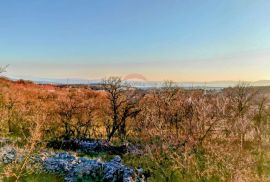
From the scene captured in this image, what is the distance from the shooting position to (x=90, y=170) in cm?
1111

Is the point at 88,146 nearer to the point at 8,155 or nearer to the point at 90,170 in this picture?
the point at 8,155

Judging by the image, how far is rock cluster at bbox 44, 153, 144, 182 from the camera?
10.8 metres

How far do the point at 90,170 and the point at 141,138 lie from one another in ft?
13.9

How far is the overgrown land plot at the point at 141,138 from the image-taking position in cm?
904

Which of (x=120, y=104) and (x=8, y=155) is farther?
(x=120, y=104)

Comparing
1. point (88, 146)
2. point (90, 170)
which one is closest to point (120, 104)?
point (88, 146)

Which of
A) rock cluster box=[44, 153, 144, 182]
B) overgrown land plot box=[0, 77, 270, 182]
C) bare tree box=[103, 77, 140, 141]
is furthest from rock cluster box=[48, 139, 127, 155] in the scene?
rock cluster box=[44, 153, 144, 182]

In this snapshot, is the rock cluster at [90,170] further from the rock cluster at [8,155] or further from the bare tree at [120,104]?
the bare tree at [120,104]

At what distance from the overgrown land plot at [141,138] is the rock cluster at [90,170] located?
0.03 metres

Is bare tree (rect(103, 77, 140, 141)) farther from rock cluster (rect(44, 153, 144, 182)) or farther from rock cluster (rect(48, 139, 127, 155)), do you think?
rock cluster (rect(44, 153, 144, 182))

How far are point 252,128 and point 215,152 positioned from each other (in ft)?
16.8

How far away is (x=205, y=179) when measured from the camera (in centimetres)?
915

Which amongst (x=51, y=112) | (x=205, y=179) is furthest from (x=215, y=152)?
(x=51, y=112)

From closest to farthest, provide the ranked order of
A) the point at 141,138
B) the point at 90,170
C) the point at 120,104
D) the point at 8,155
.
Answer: the point at 90,170, the point at 8,155, the point at 141,138, the point at 120,104
